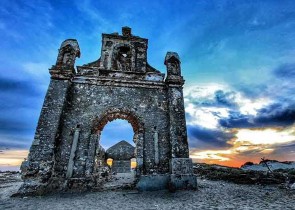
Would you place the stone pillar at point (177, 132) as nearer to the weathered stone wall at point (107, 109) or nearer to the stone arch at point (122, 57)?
the weathered stone wall at point (107, 109)

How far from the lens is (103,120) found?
8539 millimetres

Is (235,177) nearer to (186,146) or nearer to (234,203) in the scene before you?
(186,146)

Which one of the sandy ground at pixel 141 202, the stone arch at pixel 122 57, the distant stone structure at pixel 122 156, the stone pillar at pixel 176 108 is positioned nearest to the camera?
the sandy ground at pixel 141 202

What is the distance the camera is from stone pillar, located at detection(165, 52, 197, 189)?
24.8 feet

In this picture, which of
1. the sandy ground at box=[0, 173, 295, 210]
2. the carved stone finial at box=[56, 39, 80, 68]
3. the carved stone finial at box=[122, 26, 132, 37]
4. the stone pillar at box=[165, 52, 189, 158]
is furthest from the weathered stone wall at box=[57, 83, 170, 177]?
the carved stone finial at box=[122, 26, 132, 37]

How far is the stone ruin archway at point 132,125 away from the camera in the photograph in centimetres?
811

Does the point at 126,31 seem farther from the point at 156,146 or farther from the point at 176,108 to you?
the point at 156,146

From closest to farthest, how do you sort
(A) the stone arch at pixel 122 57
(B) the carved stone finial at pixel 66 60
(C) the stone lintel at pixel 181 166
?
(C) the stone lintel at pixel 181 166 < (B) the carved stone finial at pixel 66 60 < (A) the stone arch at pixel 122 57

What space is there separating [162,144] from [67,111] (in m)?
4.66

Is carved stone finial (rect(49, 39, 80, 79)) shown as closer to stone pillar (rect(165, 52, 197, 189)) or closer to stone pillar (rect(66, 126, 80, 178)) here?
stone pillar (rect(66, 126, 80, 178))

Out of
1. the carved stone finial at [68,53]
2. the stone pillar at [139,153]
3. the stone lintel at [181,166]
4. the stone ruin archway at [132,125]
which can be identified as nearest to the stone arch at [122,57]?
the carved stone finial at [68,53]

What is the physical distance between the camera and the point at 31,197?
6.45 meters

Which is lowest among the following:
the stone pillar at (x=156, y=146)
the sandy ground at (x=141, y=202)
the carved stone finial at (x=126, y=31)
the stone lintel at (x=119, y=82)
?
the sandy ground at (x=141, y=202)

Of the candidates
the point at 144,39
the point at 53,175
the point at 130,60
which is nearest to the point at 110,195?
the point at 53,175
